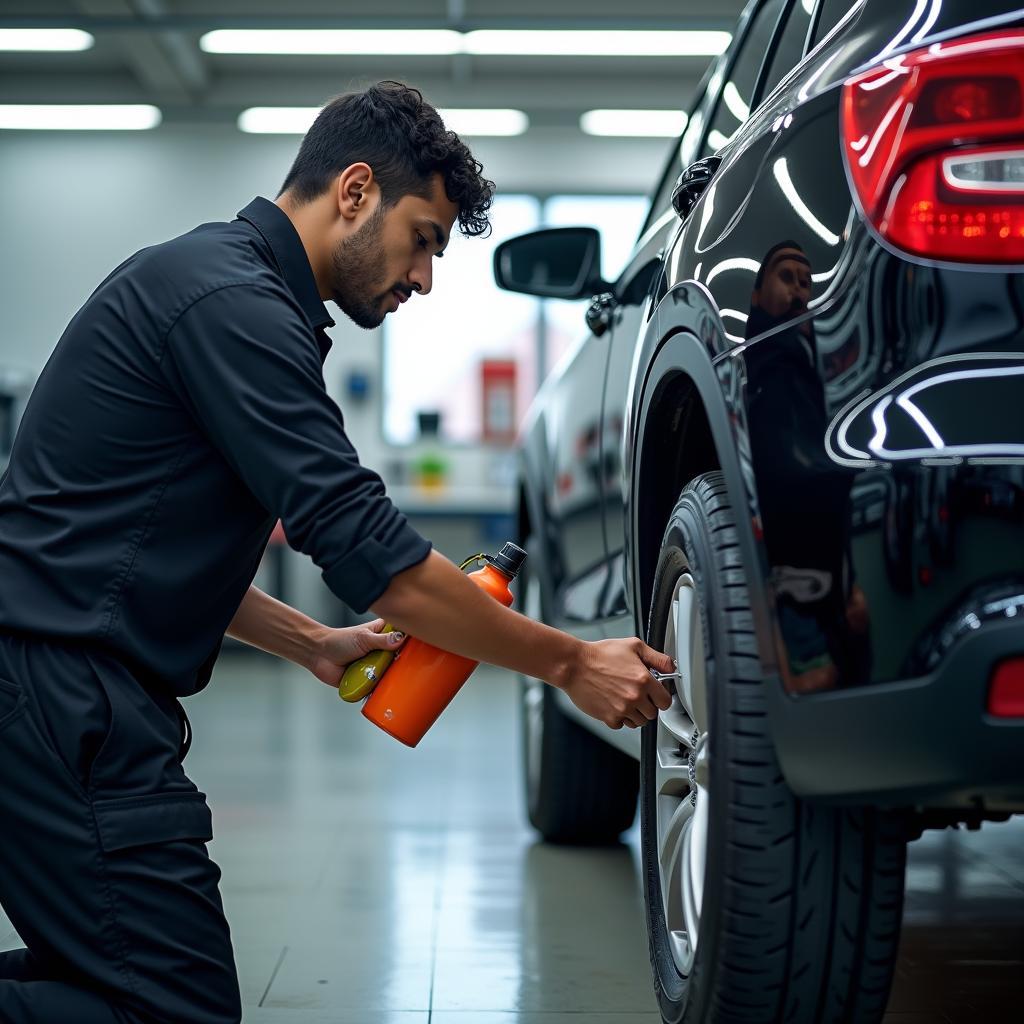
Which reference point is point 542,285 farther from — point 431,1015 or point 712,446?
point 431,1015

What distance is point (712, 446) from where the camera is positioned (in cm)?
169

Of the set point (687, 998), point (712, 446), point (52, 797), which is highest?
point (712, 446)

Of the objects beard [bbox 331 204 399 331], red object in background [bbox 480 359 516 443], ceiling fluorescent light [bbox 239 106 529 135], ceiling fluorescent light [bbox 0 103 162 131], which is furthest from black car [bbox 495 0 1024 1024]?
ceiling fluorescent light [bbox 0 103 162 131]

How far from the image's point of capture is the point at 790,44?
6.15ft

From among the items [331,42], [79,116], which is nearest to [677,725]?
[331,42]

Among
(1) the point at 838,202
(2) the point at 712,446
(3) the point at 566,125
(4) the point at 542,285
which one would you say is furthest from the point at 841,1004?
(3) the point at 566,125

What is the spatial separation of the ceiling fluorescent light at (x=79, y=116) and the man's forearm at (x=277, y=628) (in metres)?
8.94

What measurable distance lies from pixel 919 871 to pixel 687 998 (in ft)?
5.73

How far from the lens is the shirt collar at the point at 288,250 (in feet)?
5.64

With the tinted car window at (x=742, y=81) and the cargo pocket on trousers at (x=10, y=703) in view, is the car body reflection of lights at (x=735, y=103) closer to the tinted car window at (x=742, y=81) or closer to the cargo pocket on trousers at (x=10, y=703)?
the tinted car window at (x=742, y=81)

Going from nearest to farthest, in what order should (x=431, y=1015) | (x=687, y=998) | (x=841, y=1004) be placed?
(x=841, y=1004) → (x=687, y=998) → (x=431, y=1015)

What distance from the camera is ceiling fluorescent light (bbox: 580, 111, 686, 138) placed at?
10164 mm

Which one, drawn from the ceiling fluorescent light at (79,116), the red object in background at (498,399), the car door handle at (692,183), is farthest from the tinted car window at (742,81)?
the ceiling fluorescent light at (79,116)

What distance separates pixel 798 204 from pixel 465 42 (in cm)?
812
